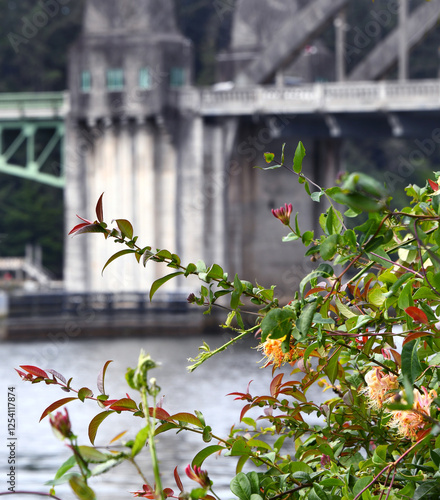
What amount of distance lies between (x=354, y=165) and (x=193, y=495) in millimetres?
50037

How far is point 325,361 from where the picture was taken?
312 cm

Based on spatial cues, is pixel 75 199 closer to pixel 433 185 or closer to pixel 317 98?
pixel 317 98

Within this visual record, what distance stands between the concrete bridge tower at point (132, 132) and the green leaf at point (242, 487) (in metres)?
32.0

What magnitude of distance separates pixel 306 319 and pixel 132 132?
3346 cm

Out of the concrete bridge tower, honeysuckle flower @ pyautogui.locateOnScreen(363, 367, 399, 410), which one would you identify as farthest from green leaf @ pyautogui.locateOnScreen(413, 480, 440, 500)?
the concrete bridge tower

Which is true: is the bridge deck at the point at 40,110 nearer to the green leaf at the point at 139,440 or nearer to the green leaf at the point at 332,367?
the green leaf at the point at 332,367

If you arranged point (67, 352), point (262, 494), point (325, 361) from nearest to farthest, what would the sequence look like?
point (262, 494)
point (325, 361)
point (67, 352)

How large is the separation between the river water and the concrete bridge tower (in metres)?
4.82

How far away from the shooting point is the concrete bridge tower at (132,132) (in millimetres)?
35250

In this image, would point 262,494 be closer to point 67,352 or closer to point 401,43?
Result: point 67,352

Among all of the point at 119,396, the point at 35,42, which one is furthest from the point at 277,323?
the point at 35,42

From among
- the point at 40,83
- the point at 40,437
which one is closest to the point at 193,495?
the point at 40,437

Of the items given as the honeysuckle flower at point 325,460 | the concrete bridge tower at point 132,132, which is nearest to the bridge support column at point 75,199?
the concrete bridge tower at point 132,132

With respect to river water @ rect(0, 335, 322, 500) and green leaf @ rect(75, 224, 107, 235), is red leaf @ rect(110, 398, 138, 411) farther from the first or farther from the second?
river water @ rect(0, 335, 322, 500)
